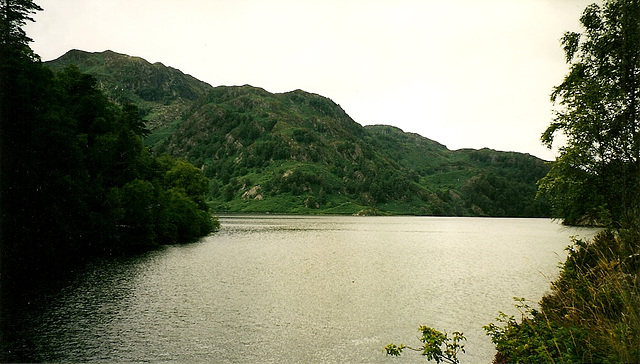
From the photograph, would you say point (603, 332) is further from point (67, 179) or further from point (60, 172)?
point (60, 172)

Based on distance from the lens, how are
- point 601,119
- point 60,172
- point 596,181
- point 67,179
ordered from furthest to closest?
1. point 60,172
2. point 67,179
3. point 596,181
4. point 601,119

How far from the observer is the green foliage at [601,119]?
15.8m

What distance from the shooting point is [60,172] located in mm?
51969

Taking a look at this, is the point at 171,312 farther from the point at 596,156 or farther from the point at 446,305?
the point at 596,156

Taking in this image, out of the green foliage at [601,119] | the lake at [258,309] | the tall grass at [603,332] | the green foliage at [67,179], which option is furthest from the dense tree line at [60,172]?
the green foliage at [601,119]

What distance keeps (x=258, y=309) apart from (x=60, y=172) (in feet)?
124

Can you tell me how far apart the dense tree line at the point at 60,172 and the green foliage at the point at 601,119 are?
174 feet

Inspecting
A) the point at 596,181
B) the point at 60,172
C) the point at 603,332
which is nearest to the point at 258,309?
the point at 596,181

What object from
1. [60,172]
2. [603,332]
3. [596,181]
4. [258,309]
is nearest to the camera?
[603,332]

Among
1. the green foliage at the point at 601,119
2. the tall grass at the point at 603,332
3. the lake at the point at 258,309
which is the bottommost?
the lake at the point at 258,309

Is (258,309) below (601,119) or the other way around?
below

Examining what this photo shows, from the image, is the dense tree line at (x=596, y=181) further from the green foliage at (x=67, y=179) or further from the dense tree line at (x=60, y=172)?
the dense tree line at (x=60, y=172)

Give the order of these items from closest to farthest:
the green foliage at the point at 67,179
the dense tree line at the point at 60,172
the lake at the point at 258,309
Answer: the lake at the point at 258,309 < the dense tree line at the point at 60,172 < the green foliage at the point at 67,179

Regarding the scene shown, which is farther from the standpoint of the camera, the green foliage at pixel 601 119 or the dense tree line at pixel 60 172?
the dense tree line at pixel 60 172
